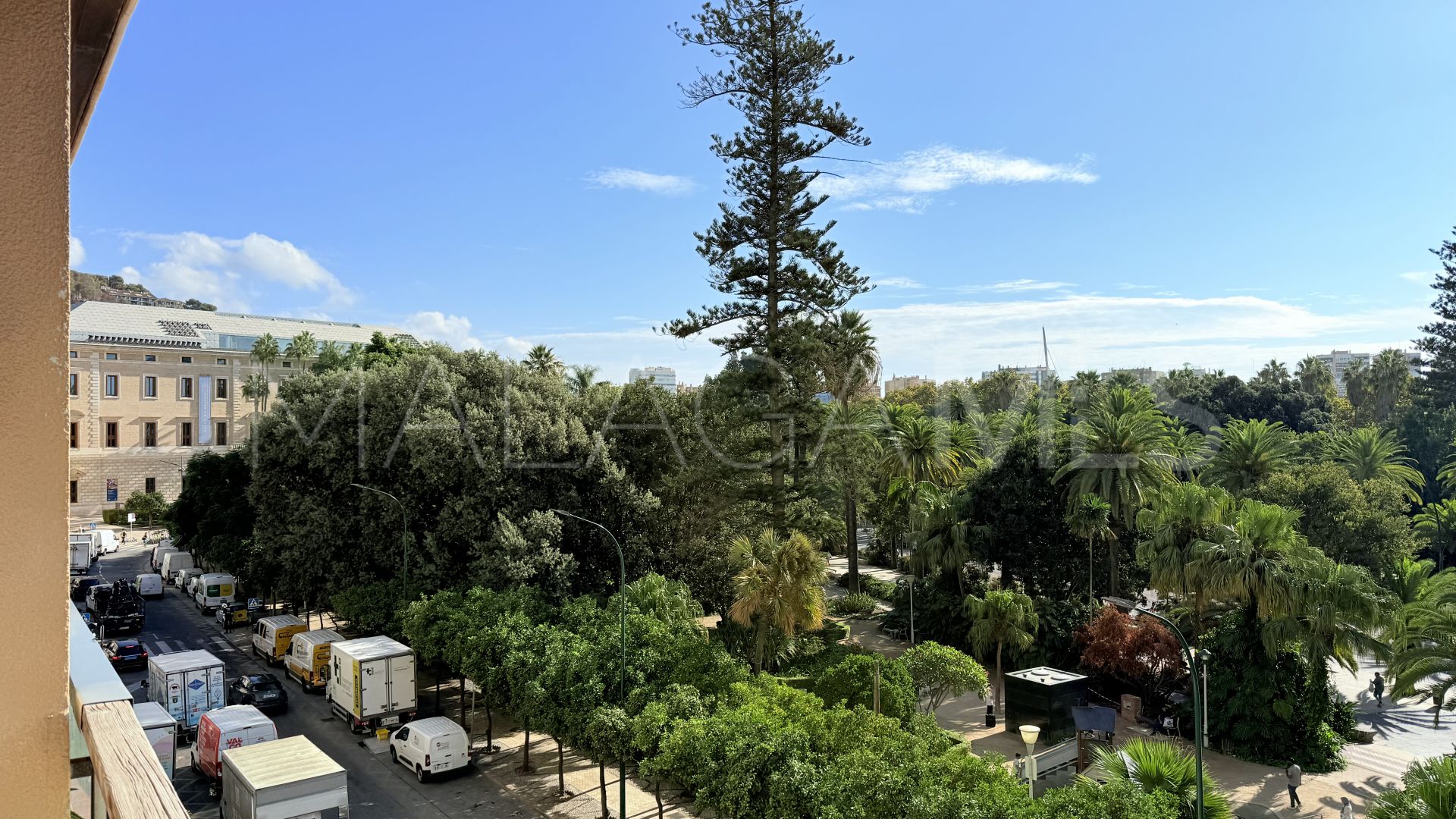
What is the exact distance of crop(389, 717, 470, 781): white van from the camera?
1956 centimetres

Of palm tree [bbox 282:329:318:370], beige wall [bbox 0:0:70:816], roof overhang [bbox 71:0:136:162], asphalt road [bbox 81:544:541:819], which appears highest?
palm tree [bbox 282:329:318:370]

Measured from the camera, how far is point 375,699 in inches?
861

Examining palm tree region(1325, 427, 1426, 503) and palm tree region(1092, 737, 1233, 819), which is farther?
palm tree region(1325, 427, 1426, 503)

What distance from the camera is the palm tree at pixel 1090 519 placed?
28.8m

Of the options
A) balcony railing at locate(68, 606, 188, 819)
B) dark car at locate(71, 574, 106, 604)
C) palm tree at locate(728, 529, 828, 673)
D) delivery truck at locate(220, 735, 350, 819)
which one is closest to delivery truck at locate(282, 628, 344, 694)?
delivery truck at locate(220, 735, 350, 819)

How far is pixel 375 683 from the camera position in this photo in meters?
21.9

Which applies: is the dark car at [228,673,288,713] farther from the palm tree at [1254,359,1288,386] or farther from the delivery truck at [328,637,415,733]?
the palm tree at [1254,359,1288,386]

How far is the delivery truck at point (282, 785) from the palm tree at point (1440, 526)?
142ft

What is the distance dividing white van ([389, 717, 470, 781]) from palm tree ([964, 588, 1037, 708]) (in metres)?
15.7

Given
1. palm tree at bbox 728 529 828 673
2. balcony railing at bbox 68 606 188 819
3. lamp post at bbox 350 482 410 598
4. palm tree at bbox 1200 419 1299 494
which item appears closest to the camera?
balcony railing at bbox 68 606 188 819

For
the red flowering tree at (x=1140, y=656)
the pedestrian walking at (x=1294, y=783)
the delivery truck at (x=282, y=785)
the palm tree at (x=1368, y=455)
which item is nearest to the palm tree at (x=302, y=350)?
the delivery truck at (x=282, y=785)

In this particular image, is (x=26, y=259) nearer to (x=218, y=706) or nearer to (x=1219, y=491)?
(x=218, y=706)

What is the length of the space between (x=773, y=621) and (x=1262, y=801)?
1139cm

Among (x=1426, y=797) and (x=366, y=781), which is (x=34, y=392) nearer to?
(x=1426, y=797)
